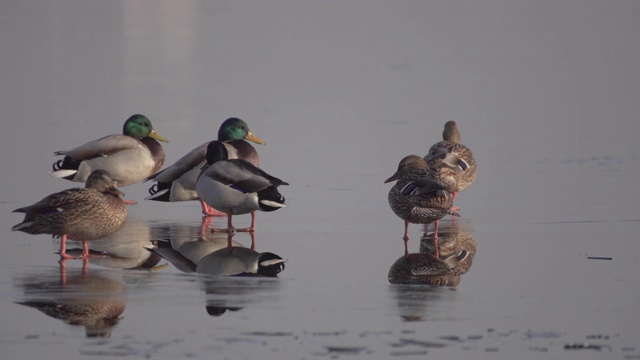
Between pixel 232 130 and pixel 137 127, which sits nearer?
pixel 232 130

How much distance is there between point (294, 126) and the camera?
589 inches

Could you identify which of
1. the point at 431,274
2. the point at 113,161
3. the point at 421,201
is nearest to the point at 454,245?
the point at 421,201

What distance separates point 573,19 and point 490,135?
11.2 meters

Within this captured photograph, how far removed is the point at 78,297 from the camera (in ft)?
21.8

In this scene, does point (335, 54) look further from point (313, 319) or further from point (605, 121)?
point (313, 319)

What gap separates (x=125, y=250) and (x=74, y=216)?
601 millimetres

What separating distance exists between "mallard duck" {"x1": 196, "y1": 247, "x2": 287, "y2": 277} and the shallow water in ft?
→ 0.53

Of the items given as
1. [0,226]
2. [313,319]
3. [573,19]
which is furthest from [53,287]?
[573,19]

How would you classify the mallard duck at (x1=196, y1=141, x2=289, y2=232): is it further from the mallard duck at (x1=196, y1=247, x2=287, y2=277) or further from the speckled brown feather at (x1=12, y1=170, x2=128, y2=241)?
the speckled brown feather at (x1=12, y1=170, x2=128, y2=241)

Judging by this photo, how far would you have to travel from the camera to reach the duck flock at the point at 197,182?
787 centimetres

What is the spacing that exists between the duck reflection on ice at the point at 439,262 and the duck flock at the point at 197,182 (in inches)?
4.7

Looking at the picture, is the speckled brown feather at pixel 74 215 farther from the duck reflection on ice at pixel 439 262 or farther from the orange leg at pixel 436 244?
the orange leg at pixel 436 244

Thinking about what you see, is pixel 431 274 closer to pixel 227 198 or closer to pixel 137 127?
pixel 227 198

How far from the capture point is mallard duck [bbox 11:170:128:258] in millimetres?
7805
